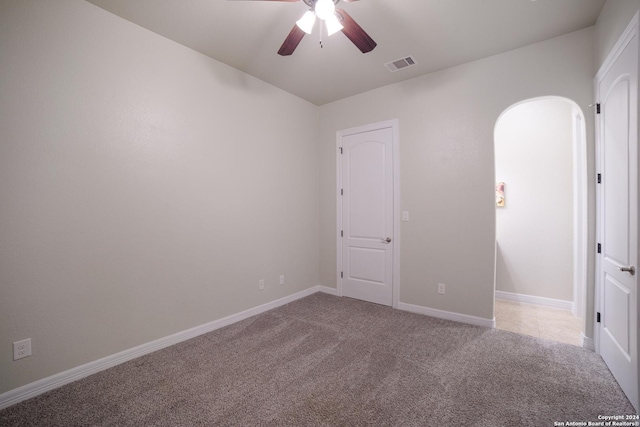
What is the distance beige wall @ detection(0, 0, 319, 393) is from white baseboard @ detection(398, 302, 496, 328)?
186 cm

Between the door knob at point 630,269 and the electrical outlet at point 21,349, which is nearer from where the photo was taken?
the door knob at point 630,269

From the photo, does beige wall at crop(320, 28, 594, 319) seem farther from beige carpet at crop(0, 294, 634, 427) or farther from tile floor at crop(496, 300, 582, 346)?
beige carpet at crop(0, 294, 634, 427)

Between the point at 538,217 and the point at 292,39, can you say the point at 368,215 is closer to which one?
the point at 538,217

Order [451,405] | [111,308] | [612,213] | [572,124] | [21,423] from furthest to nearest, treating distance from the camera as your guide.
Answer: [572,124]
[111,308]
[612,213]
[451,405]
[21,423]

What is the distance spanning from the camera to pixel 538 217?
377 centimetres

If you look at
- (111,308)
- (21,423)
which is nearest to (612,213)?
(111,308)

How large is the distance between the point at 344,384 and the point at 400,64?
315cm

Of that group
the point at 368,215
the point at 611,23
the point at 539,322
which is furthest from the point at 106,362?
the point at 611,23

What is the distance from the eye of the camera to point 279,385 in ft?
6.56

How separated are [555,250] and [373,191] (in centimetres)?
250

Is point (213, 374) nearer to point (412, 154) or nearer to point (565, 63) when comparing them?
point (412, 154)

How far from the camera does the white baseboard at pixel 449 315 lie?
2.97 m

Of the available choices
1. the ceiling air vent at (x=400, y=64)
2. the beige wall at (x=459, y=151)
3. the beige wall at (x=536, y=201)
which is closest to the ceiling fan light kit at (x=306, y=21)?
the ceiling air vent at (x=400, y=64)

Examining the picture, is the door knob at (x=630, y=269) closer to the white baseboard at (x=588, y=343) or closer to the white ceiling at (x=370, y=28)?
the white baseboard at (x=588, y=343)
